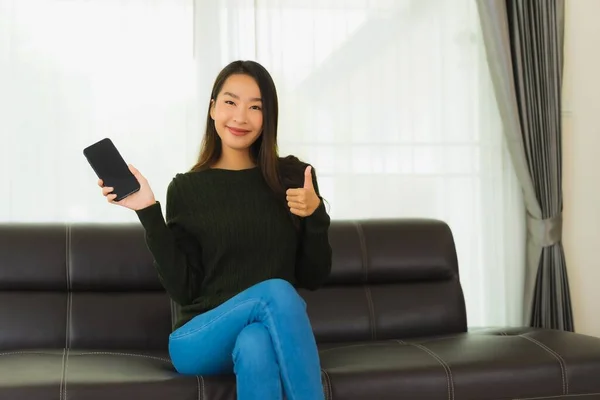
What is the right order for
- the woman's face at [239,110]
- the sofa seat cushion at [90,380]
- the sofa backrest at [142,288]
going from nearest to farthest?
the sofa seat cushion at [90,380], the woman's face at [239,110], the sofa backrest at [142,288]

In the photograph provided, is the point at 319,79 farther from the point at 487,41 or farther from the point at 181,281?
the point at 181,281

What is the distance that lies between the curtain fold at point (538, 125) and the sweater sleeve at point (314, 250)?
4.83 feet

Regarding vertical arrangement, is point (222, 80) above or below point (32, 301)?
above

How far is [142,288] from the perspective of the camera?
2.79 metres

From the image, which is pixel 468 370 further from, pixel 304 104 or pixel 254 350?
pixel 304 104

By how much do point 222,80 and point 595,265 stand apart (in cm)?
211

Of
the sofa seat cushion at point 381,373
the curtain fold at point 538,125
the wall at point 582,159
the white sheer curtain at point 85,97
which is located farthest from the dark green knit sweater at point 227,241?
the wall at point 582,159

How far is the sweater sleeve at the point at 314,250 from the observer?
2311 millimetres

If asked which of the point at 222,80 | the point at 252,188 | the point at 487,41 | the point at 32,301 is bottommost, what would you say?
the point at 32,301

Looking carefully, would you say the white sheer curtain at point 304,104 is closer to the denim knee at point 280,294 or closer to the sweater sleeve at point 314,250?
the sweater sleeve at point 314,250

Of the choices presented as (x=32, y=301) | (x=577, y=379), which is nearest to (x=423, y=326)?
(x=577, y=379)

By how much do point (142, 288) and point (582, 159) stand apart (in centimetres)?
207

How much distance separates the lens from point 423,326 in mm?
2896

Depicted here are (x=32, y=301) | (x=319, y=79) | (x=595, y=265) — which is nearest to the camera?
(x=32, y=301)
